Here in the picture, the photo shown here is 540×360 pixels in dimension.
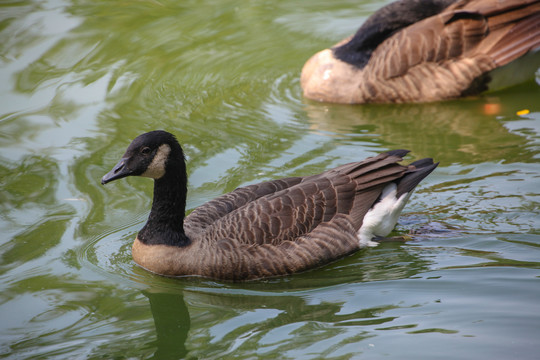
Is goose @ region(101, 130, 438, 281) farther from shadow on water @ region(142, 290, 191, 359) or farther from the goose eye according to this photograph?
shadow on water @ region(142, 290, 191, 359)

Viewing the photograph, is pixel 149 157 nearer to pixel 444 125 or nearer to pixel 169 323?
pixel 169 323

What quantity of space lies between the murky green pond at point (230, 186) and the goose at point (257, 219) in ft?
0.66

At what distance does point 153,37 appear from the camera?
45.6 feet

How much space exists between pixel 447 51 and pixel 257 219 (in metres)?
5.37

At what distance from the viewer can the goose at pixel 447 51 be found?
11.1 metres

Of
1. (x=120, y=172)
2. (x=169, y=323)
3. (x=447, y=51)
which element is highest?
(x=447, y=51)

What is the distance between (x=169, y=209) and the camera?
7.32 m

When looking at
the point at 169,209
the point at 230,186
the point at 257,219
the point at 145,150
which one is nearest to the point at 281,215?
the point at 257,219

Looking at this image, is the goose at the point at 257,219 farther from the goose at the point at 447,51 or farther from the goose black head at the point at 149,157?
the goose at the point at 447,51

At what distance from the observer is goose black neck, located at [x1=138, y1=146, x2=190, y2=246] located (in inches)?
287

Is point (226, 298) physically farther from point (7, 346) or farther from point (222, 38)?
point (222, 38)

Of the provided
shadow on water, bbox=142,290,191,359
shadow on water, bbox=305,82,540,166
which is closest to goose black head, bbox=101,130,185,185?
shadow on water, bbox=142,290,191,359

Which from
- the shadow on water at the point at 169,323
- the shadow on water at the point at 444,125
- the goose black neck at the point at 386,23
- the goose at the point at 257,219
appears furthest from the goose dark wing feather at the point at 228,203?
the goose black neck at the point at 386,23

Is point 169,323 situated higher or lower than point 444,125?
lower
